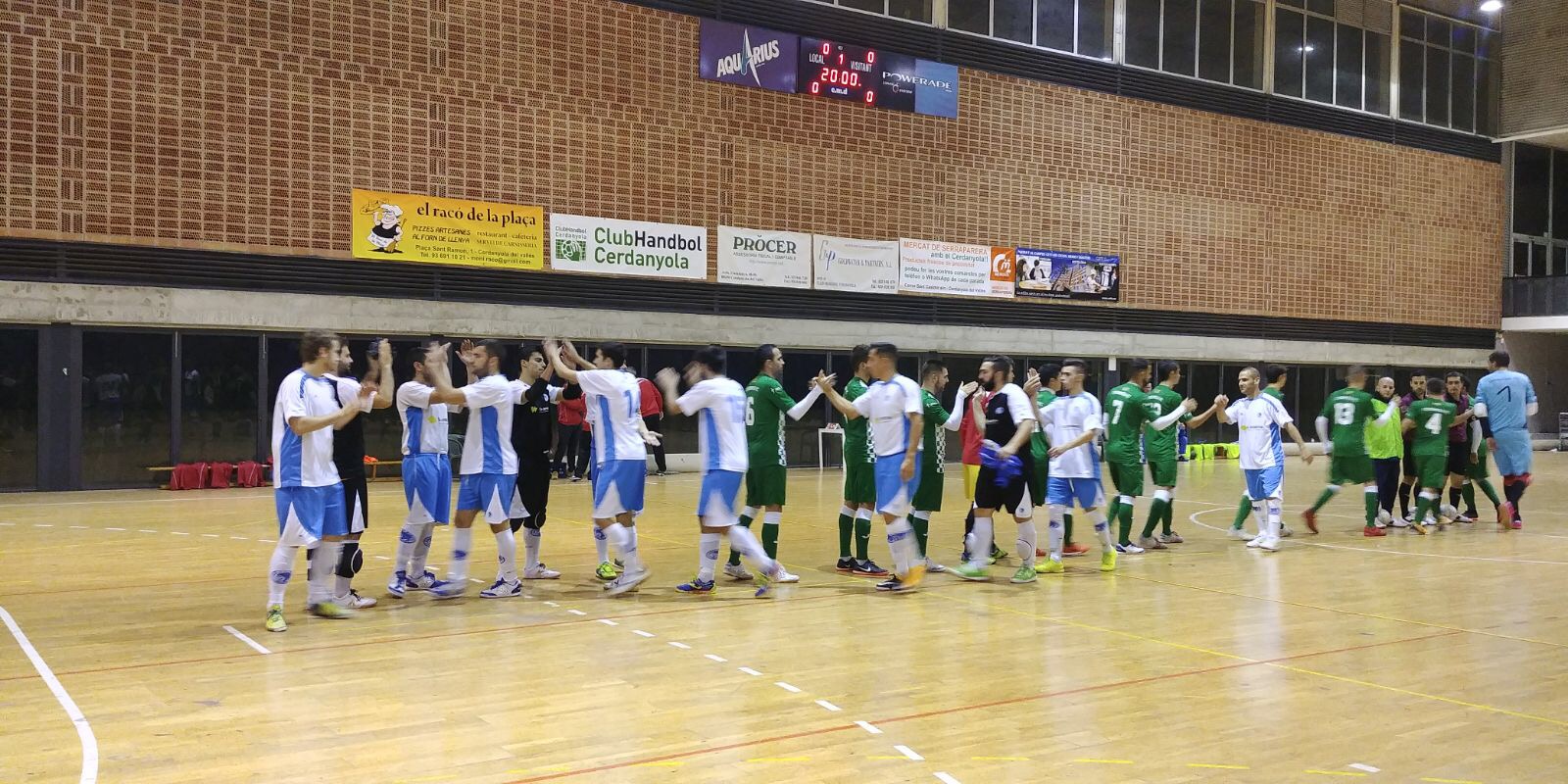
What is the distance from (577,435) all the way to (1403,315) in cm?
2362

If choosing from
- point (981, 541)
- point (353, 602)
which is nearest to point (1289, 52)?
point (981, 541)

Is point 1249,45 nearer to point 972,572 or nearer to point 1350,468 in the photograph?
point 1350,468

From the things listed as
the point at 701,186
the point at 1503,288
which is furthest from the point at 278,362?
the point at 1503,288

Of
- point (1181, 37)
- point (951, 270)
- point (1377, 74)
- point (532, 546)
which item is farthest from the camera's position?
point (1377, 74)

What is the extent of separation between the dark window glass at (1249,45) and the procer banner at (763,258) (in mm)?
13352

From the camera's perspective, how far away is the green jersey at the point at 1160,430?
11641 mm

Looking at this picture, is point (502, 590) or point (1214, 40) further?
point (1214, 40)

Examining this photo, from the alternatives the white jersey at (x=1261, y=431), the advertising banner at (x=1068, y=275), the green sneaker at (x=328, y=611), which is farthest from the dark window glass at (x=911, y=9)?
the green sneaker at (x=328, y=611)

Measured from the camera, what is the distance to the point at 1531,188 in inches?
1383

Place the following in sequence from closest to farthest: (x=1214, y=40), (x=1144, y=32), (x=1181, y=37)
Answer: (x=1144, y=32) → (x=1181, y=37) → (x=1214, y=40)

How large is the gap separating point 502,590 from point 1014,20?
21.3 m

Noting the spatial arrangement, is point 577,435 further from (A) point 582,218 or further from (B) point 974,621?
(B) point 974,621

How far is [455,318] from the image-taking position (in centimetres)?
2014

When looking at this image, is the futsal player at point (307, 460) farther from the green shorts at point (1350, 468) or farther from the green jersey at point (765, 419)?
the green shorts at point (1350, 468)
